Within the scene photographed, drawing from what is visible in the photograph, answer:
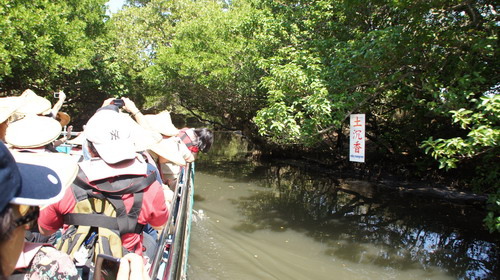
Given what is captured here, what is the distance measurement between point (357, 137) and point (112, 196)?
4.17 metres

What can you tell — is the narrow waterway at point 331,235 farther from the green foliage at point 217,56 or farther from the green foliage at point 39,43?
the green foliage at point 39,43

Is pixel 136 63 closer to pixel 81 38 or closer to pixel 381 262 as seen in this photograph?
pixel 81 38

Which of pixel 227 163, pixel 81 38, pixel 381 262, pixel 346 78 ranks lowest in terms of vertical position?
pixel 381 262

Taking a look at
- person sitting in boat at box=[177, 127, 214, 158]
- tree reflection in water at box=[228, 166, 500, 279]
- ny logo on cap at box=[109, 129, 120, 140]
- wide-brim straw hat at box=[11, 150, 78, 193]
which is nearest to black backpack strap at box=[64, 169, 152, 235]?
ny logo on cap at box=[109, 129, 120, 140]

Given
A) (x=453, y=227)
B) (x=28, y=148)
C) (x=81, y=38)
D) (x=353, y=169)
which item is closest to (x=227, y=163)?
(x=353, y=169)

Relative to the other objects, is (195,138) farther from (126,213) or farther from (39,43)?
(39,43)

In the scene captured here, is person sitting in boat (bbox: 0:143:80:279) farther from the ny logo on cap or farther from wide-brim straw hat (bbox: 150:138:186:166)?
wide-brim straw hat (bbox: 150:138:186:166)

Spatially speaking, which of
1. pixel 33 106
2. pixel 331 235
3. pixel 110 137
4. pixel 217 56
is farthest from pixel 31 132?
pixel 217 56

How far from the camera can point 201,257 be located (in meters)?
5.23

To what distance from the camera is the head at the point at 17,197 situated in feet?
2.46

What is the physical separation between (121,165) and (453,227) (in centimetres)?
791

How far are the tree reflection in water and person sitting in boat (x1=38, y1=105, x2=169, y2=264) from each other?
14.9 ft

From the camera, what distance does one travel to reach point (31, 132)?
2.39 m

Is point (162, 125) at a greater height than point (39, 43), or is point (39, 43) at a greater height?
point (39, 43)
